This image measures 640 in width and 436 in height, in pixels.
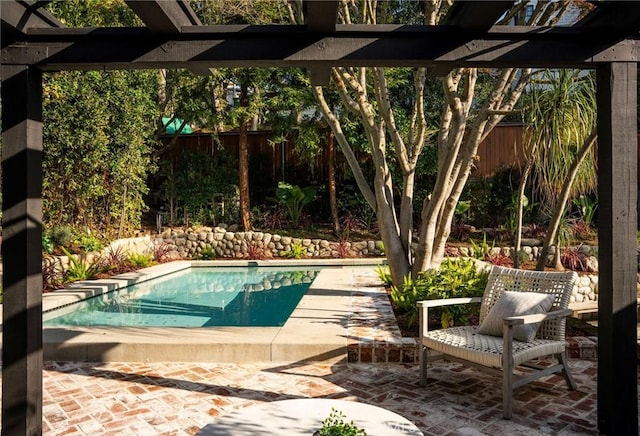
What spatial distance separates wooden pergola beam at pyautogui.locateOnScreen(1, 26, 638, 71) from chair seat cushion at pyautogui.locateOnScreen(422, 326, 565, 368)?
1.96 metres

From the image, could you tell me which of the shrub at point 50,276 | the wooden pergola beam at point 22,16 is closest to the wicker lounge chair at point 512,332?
the wooden pergola beam at point 22,16

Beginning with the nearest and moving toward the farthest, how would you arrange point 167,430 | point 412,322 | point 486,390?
point 167,430, point 486,390, point 412,322

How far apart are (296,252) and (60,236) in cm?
530

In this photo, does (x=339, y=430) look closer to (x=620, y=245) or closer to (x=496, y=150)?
(x=620, y=245)

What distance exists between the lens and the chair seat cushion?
3.58 m

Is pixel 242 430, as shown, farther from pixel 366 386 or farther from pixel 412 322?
pixel 412 322

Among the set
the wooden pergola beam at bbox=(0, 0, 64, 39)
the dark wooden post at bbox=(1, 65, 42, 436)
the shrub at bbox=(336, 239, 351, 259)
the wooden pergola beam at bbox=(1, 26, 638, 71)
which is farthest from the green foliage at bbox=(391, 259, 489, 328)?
the shrub at bbox=(336, 239, 351, 259)

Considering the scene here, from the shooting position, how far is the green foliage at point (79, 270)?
353 inches

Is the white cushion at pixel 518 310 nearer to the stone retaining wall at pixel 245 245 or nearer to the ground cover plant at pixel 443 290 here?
the ground cover plant at pixel 443 290

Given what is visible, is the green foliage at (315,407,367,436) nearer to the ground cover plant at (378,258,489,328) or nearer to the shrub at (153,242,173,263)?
the ground cover plant at (378,258,489,328)

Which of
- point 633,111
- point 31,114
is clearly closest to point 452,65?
point 633,111

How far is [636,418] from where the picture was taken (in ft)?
10.2

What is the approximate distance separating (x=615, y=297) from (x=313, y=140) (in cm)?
1063

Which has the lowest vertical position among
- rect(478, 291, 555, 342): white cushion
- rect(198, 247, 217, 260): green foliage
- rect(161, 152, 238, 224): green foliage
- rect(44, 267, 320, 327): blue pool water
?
rect(44, 267, 320, 327): blue pool water
